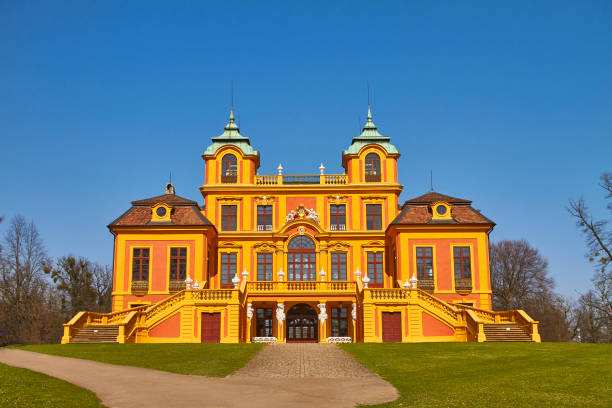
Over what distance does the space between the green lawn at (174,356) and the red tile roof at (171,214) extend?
1584cm

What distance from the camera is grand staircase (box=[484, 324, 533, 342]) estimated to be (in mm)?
33219

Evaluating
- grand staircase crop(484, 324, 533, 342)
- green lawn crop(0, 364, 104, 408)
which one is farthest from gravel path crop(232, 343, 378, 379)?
grand staircase crop(484, 324, 533, 342)

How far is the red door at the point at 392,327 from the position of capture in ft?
123

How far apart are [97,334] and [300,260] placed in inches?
644

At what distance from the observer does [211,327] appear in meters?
38.0

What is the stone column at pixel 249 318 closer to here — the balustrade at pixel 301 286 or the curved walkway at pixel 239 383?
the balustrade at pixel 301 286

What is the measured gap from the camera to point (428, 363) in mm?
21969

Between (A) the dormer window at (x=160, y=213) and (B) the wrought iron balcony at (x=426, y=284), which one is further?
(A) the dormer window at (x=160, y=213)

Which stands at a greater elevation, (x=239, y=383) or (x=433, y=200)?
(x=433, y=200)

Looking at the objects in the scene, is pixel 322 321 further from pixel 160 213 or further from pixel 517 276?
pixel 517 276

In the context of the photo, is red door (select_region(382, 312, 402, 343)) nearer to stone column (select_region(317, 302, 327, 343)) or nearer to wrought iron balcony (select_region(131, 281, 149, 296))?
stone column (select_region(317, 302, 327, 343))

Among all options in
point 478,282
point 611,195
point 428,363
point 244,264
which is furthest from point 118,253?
point 611,195

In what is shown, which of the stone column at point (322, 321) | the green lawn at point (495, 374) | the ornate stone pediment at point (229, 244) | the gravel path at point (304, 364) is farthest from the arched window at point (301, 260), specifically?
the green lawn at point (495, 374)

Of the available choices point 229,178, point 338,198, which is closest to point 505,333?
point 338,198
